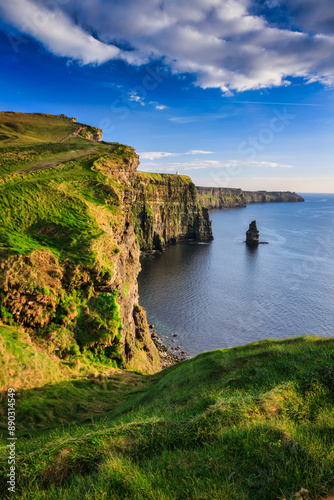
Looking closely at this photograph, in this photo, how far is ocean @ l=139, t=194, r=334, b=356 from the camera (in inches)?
2157

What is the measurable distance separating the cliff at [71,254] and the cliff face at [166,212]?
7473 centimetres

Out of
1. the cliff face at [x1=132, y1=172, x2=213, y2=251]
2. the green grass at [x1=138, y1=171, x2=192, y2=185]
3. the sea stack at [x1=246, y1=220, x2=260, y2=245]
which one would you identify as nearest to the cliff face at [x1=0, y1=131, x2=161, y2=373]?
the cliff face at [x1=132, y1=172, x2=213, y2=251]

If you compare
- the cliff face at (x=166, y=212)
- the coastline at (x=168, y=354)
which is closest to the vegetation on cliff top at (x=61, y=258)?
the coastline at (x=168, y=354)

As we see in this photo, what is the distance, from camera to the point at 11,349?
1627cm

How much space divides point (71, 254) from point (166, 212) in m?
122

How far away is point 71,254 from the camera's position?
2412 cm

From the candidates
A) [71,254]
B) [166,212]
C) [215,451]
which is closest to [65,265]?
[71,254]

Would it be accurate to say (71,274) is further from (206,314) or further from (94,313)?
(206,314)

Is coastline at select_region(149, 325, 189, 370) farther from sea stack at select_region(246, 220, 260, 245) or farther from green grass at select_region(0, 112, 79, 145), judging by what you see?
sea stack at select_region(246, 220, 260, 245)

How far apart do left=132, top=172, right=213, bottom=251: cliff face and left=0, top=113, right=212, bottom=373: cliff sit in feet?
245

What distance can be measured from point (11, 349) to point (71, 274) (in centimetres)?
805

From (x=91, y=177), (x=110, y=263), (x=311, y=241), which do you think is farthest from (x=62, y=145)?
(x=311, y=241)

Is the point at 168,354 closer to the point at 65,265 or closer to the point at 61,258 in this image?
the point at 65,265

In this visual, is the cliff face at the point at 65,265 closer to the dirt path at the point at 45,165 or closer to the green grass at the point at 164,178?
the dirt path at the point at 45,165
